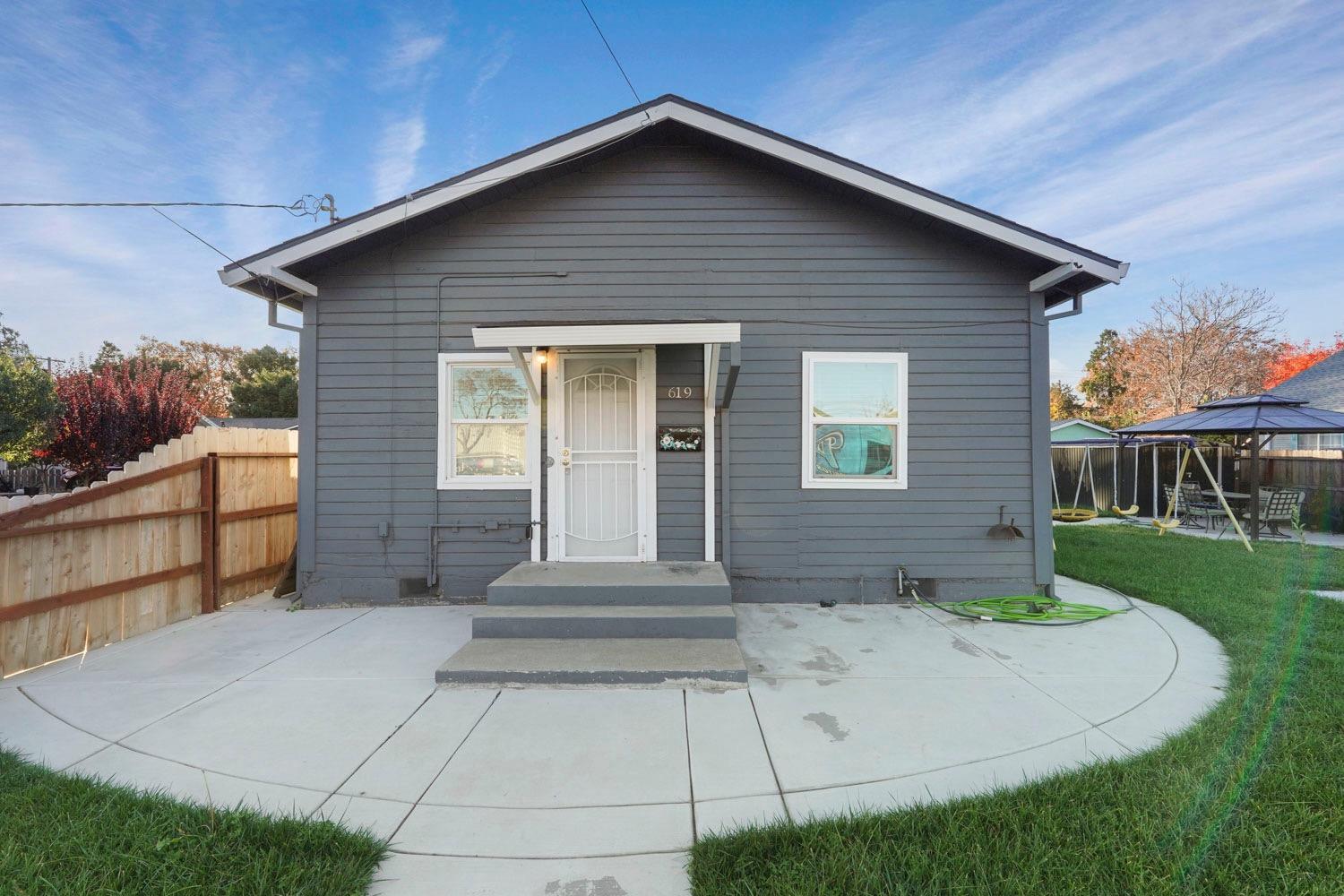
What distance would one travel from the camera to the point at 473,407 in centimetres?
575

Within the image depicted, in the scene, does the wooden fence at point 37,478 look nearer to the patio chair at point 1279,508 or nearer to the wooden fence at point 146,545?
the wooden fence at point 146,545

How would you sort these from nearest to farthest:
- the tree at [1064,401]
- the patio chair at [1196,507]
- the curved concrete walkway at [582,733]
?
the curved concrete walkway at [582,733] → the patio chair at [1196,507] → the tree at [1064,401]

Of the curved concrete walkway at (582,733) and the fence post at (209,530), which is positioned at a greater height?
the fence post at (209,530)

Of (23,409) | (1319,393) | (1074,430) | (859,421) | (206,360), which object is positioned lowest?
(859,421)

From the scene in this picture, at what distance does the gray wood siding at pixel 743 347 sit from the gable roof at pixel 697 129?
1.36 feet

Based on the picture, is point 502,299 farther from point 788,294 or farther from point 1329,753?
point 1329,753

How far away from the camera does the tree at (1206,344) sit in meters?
22.6

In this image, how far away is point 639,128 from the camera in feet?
17.2

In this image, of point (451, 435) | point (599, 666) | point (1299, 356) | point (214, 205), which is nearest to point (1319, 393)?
point (1299, 356)

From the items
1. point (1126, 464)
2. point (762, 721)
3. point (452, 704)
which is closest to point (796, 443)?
point (762, 721)

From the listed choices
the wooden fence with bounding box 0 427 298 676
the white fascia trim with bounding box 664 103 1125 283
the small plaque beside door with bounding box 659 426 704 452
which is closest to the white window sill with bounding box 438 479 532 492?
the small plaque beside door with bounding box 659 426 704 452

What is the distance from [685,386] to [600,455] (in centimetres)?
110

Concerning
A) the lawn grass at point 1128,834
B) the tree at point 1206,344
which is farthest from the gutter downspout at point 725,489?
the tree at point 1206,344

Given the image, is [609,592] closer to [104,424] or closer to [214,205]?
[214,205]
